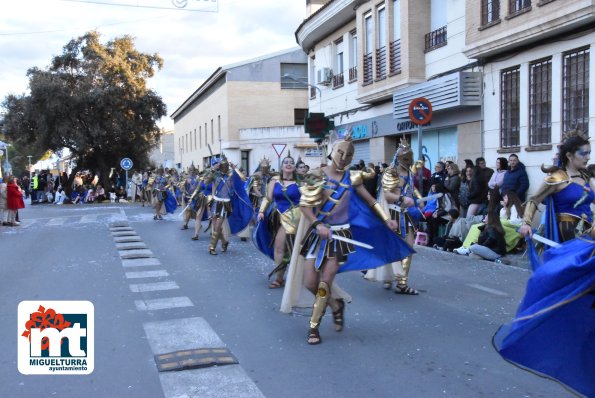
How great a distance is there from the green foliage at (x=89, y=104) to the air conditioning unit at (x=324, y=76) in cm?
1570

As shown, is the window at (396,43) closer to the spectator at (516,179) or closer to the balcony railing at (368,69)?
the balcony railing at (368,69)

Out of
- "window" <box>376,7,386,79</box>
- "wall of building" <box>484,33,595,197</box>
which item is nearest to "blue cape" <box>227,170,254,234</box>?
"wall of building" <box>484,33,595,197</box>

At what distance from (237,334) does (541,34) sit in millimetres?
9480

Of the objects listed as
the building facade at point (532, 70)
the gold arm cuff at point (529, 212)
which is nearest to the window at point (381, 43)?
the building facade at point (532, 70)

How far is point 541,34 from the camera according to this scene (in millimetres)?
12305

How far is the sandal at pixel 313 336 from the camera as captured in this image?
5574mm

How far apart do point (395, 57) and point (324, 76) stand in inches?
272

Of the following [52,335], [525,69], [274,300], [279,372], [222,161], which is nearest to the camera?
[279,372]

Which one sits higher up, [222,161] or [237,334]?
[222,161]

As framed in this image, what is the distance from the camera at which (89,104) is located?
36250mm

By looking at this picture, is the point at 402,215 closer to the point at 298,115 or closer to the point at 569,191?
the point at 569,191

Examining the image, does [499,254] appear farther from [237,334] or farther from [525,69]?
[237,334]

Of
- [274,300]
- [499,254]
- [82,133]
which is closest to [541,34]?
[499,254]

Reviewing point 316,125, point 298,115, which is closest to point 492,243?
point 316,125
